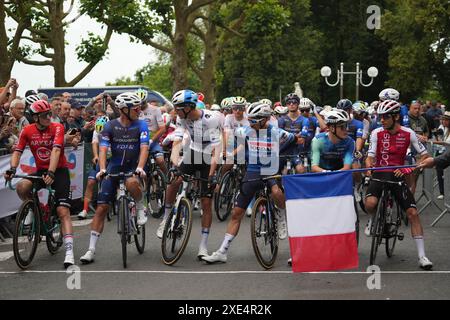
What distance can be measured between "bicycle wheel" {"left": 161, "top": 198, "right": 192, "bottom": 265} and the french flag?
163 centimetres

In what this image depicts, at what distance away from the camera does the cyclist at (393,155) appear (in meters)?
10.3

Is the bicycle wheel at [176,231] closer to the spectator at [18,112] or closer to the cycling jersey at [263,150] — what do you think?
the cycling jersey at [263,150]

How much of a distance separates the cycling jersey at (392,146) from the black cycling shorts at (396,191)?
0.76ft

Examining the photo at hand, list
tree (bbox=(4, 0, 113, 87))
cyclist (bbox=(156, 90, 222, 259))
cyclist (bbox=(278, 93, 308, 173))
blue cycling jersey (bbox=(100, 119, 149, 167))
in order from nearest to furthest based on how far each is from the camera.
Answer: blue cycling jersey (bbox=(100, 119, 149, 167)) < cyclist (bbox=(156, 90, 222, 259)) < cyclist (bbox=(278, 93, 308, 173)) < tree (bbox=(4, 0, 113, 87))

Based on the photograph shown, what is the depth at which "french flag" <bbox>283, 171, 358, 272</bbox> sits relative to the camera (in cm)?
914

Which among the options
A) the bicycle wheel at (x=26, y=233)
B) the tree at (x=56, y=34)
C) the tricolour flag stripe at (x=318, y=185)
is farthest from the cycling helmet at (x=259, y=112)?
the tree at (x=56, y=34)

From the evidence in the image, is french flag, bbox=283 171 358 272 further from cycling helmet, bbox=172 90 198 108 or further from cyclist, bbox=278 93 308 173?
cyclist, bbox=278 93 308 173

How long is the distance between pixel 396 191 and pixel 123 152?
11.4 feet

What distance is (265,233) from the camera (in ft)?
33.6

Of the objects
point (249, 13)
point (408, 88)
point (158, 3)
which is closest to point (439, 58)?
point (408, 88)

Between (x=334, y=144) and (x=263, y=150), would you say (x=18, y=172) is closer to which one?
(x=263, y=150)

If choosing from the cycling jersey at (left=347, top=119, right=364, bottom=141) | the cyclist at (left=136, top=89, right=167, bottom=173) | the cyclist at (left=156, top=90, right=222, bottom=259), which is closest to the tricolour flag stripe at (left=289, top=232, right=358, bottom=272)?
the cyclist at (left=156, top=90, right=222, bottom=259)

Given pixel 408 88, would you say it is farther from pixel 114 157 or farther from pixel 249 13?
pixel 114 157

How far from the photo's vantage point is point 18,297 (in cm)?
866
